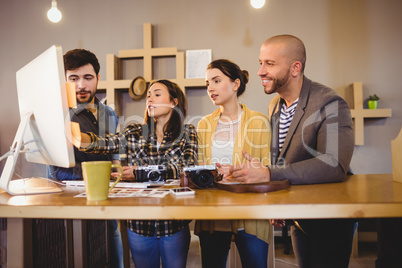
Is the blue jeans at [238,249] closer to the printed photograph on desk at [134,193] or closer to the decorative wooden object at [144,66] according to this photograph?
the printed photograph on desk at [134,193]

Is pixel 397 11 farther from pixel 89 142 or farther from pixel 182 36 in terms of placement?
pixel 89 142

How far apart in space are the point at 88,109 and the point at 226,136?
812 mm

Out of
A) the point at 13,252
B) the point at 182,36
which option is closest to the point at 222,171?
the point at 13,252

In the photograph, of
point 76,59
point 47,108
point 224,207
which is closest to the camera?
point 224,207

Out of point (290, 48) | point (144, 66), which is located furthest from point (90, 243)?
point (144, 66)

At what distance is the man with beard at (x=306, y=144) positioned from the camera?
1.06 metres

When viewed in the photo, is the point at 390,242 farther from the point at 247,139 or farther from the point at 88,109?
the point at 88,109

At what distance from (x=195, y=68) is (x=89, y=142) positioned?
6.34 feet

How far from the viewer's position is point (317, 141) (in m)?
1.27

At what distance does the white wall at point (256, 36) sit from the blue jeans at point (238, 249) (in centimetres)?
196

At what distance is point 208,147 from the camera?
1.63 meters

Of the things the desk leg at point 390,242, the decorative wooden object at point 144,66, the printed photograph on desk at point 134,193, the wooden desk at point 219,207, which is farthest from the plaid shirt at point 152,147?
the decorative wooden object at point 144,66

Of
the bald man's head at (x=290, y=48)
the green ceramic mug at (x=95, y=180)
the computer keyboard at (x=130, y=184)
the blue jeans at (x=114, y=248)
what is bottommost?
the blue jeans at (x=114, y=248)

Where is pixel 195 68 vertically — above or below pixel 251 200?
above
